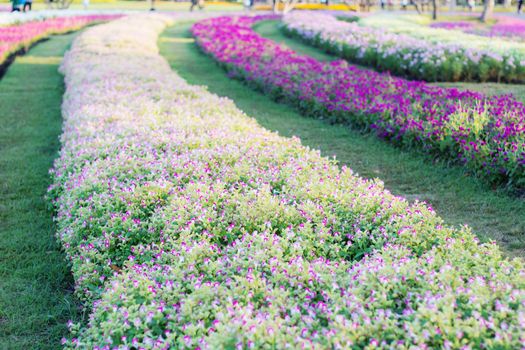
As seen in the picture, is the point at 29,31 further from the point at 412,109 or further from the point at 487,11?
the point at 487,11

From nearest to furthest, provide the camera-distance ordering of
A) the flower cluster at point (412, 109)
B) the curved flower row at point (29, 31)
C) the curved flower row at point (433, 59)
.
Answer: the flower cluster at point (412, 109)
the curved flower row at point (433, 59)
the curved flower row at point (29, 31)

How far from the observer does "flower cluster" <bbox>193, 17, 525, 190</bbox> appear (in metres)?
7.01

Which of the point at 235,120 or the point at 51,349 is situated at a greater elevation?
the point at 235,120

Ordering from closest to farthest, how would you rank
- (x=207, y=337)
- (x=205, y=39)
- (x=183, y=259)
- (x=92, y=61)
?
(x=207, y=337), (x=183, y=259), (x=92, y=61), (x=205, y=39)

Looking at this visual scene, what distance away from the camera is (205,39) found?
2314 cm

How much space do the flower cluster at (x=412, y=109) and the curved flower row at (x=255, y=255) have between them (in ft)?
7.67

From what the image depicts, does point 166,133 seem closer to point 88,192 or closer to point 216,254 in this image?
point 88,192

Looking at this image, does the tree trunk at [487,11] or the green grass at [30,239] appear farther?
the tree trunk at [487,11]

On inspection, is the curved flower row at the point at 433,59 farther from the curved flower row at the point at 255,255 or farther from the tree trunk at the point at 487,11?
the tree trunk at the point at 487,11

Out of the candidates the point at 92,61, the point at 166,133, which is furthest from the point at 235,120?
the point at 92,61

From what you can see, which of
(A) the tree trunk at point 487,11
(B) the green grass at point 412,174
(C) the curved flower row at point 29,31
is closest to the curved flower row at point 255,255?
(B) the green grass at point 412,174

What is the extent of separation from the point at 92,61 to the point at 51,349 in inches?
458

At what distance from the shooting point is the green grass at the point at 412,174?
231 inches

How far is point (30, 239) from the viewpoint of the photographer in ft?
19.2
